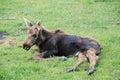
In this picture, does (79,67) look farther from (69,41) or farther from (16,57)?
(16,57)

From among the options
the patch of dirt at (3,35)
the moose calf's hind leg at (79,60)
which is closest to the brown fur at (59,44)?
the moose calf's hind leg at (79,60)

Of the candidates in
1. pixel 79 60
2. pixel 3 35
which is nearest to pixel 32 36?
pixel 79 60

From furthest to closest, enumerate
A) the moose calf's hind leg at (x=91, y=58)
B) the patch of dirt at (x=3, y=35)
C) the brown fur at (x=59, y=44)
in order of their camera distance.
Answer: the patch of dirt at (x=3, y=35)
the brown fur at (x=59, y=44)
the moose calf's hind leg at (x=91, y=58)

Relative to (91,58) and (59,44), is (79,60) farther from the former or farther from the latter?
(59,44)

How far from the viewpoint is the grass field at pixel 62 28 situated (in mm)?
8868

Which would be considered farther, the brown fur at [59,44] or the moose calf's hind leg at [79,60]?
the brown fur at [59,44]

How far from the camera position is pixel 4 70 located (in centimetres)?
908

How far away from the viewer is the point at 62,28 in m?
13.8

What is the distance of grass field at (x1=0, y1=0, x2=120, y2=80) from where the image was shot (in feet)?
29.1

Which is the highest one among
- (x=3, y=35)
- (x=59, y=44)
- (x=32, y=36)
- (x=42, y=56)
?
(x=32, y=36)

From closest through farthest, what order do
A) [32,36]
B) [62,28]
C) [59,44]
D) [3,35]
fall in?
[32,36], [59,44], [3,35], [62,28]

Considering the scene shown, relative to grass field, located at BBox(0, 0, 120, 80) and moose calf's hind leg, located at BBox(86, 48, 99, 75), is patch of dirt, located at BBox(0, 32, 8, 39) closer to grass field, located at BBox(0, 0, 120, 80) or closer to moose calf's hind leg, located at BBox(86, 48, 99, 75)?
grass field, located at BBox(0, 0, 120, 80)

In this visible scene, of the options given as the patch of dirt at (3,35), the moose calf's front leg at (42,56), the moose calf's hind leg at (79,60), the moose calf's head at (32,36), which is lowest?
the patch of dirt at (3,35)

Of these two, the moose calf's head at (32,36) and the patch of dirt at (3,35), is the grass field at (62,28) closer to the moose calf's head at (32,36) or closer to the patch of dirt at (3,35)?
the patch of dirt at (3,35)
